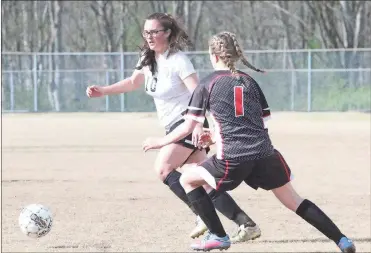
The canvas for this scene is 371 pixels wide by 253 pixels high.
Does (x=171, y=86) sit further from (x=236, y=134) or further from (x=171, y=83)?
(x=236, y=134)

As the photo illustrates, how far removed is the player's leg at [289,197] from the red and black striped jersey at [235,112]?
10cm

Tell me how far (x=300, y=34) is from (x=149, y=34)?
134 ft

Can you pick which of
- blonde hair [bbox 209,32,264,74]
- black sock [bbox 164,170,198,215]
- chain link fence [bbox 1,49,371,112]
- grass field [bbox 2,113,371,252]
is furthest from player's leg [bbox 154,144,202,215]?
chain link fence [bbox 1,49,371,112]

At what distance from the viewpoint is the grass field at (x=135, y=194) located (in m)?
7.22

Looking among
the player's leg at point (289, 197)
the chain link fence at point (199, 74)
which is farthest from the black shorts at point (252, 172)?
the chain link fence at point (199, 74)

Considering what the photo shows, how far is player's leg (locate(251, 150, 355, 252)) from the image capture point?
20.9 feet

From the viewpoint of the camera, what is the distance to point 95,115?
30.7 m

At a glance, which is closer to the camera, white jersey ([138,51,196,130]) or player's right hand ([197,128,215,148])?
player's right hand ([197,128,215,148])

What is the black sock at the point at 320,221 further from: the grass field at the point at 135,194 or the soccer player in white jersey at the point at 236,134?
the grass field at the point at 135,194

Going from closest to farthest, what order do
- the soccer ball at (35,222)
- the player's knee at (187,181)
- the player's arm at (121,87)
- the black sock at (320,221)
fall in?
1. the black sock at (320,221)
2. the player's knee at (187,181)
3. the soccer ball at (35,222)
4. the player's arm at (121,87)

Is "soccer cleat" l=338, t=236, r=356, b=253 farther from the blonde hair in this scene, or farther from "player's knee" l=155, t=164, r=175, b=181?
"player's knee" l=155, t=164, r=175, b=181

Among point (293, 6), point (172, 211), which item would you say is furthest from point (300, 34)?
point (172, 211)

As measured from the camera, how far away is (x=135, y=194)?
1030 centimetres

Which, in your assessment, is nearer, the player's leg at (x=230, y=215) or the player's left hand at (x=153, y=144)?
the player's left hand at (x=153, y=144)
